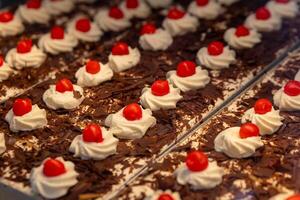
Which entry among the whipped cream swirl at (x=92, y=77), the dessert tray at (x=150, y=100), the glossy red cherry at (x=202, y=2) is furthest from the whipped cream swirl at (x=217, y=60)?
the glossy red cherry at (x=202, y=2)

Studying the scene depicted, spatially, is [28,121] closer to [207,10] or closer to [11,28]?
[11,28]

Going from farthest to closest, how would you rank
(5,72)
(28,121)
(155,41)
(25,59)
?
(155,41)
(25,59)
(5,72)
(28,121)

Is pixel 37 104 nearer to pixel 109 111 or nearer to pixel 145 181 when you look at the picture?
pixel 109 111

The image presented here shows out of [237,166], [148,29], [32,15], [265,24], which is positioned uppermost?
[32,15]

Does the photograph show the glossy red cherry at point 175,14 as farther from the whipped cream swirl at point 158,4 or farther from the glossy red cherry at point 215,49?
the glossy red cherry at point 215,49

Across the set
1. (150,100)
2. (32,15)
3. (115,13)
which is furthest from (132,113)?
(32,15)

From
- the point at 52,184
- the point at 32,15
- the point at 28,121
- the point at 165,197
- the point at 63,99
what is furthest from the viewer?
the point at 32,15

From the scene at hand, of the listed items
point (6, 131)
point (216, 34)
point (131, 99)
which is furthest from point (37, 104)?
point (216, 34)
